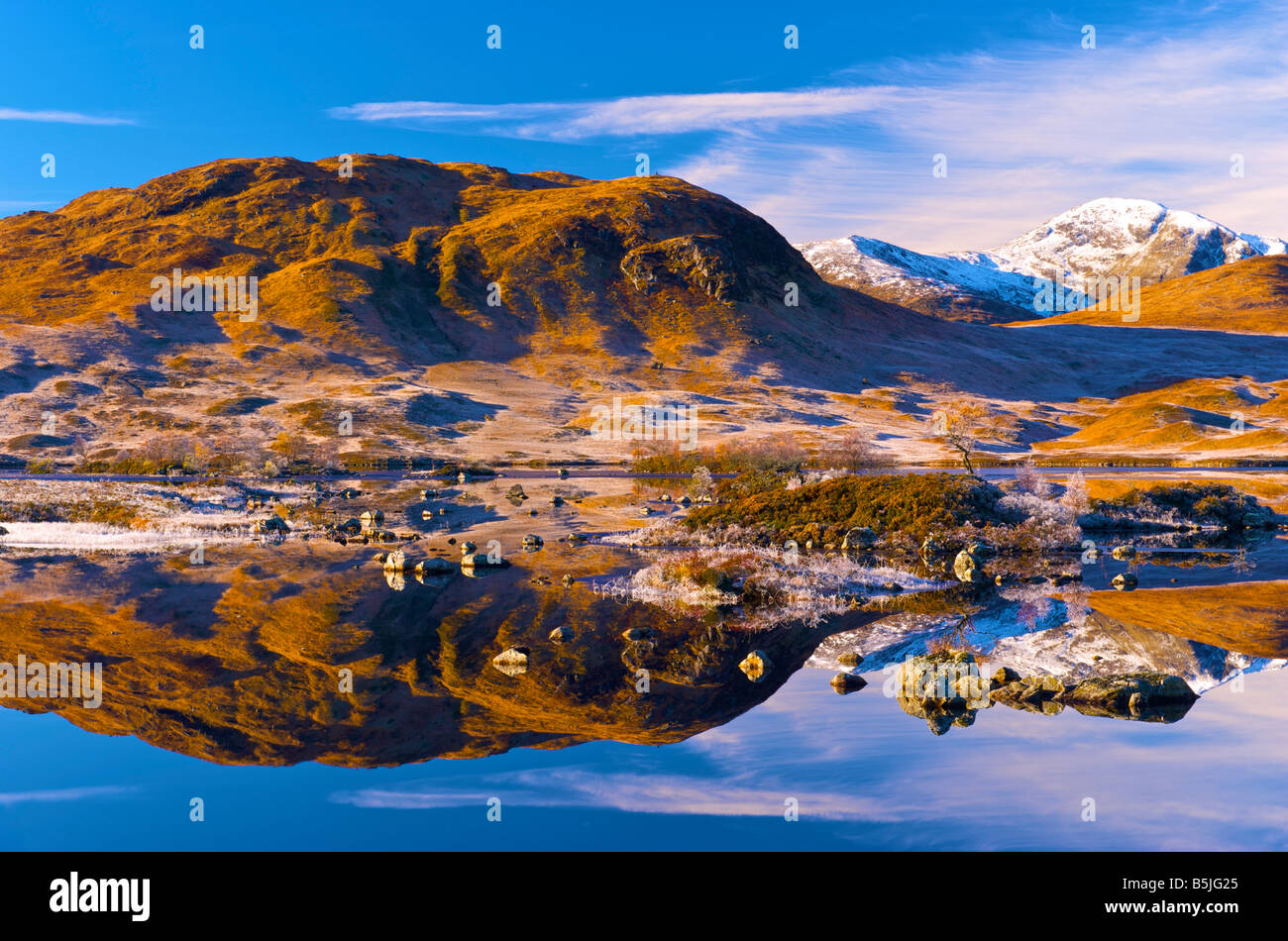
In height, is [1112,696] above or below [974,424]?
below

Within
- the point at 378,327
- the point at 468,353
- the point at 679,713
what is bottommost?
the point at 679,713

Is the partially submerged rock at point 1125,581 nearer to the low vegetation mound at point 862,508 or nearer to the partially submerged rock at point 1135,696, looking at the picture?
the low vegetation mound at point 862,508

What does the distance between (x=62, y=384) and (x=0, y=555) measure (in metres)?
83.8

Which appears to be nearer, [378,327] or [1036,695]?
[1036,695]

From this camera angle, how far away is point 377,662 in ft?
72.4

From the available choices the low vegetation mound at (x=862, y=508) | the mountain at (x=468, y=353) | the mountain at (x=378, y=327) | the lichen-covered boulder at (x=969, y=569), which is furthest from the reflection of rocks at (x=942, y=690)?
the mountain at (x=378, y=327)

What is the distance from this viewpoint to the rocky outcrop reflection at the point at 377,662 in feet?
55.7

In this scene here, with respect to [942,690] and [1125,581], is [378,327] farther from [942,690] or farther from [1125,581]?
[942,690]

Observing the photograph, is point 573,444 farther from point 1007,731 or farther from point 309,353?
point 1007,731

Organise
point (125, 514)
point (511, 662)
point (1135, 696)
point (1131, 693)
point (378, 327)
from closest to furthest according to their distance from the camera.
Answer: point (1135, 696) → point (1131, 693) → point (511, 662) → point (125, 514) → point (378, 327)

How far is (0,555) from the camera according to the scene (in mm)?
41094

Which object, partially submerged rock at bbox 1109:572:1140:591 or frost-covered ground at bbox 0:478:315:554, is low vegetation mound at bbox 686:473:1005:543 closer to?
partially submerged rock at bbox 1109:572:1140:591

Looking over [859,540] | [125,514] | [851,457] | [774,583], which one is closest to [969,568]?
[859,540]

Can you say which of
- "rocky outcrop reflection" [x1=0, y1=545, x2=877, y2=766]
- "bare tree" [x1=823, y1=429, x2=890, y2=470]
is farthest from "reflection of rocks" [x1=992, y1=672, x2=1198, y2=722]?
"bare tree" [x1=823, y1=429, x2=890, y2=470]
